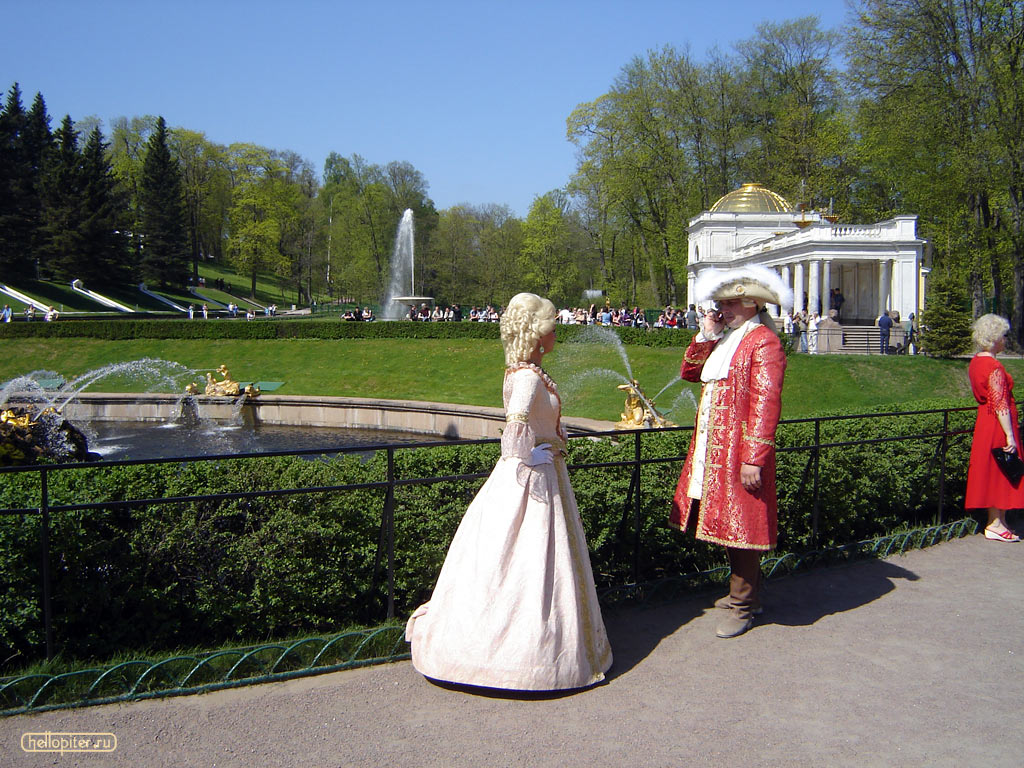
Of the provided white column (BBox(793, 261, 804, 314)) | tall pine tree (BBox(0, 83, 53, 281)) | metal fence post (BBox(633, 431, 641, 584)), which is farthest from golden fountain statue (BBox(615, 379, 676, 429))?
tall pine tree (BBox(0, 83, 53, 281))

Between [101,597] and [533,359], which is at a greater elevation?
[533,359]

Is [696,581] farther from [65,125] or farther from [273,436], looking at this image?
[65,125]

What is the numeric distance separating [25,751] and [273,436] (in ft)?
53.8

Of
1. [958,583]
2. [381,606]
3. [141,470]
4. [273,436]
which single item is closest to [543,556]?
[381,606]

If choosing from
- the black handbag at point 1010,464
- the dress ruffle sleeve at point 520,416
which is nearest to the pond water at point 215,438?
the black handbag at point 1010,464

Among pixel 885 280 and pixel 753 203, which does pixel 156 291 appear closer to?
pixel 753 203

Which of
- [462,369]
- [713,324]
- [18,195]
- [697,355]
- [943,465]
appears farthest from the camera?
[18,195]

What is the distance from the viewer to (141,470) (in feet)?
16.2

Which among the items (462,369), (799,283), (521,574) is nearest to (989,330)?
(521,574)

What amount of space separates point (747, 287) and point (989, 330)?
3.05 meters

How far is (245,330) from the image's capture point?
1236 inches

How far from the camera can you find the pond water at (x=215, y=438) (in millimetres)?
17047

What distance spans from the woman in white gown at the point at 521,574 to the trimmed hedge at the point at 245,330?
26.0 metres

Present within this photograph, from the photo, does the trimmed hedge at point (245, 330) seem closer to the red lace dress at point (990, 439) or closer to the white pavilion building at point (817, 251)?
the white pavilion building at point (817, 251)
